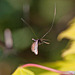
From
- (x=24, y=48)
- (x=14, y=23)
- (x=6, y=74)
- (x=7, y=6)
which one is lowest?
(x=6, y=74)

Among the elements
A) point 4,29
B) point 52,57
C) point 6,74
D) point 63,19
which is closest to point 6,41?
point 4,29

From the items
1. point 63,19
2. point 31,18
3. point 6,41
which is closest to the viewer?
point 6,41

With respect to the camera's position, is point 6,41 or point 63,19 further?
point 63,19

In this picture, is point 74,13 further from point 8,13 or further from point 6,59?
point 6,59

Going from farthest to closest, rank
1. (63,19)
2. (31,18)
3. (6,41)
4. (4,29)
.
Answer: (63,19) → (31,18) → (4,29) → (6,41)

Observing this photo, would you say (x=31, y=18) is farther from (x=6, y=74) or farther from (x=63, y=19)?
(x=6, y=74)

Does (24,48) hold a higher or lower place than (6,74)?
higher
